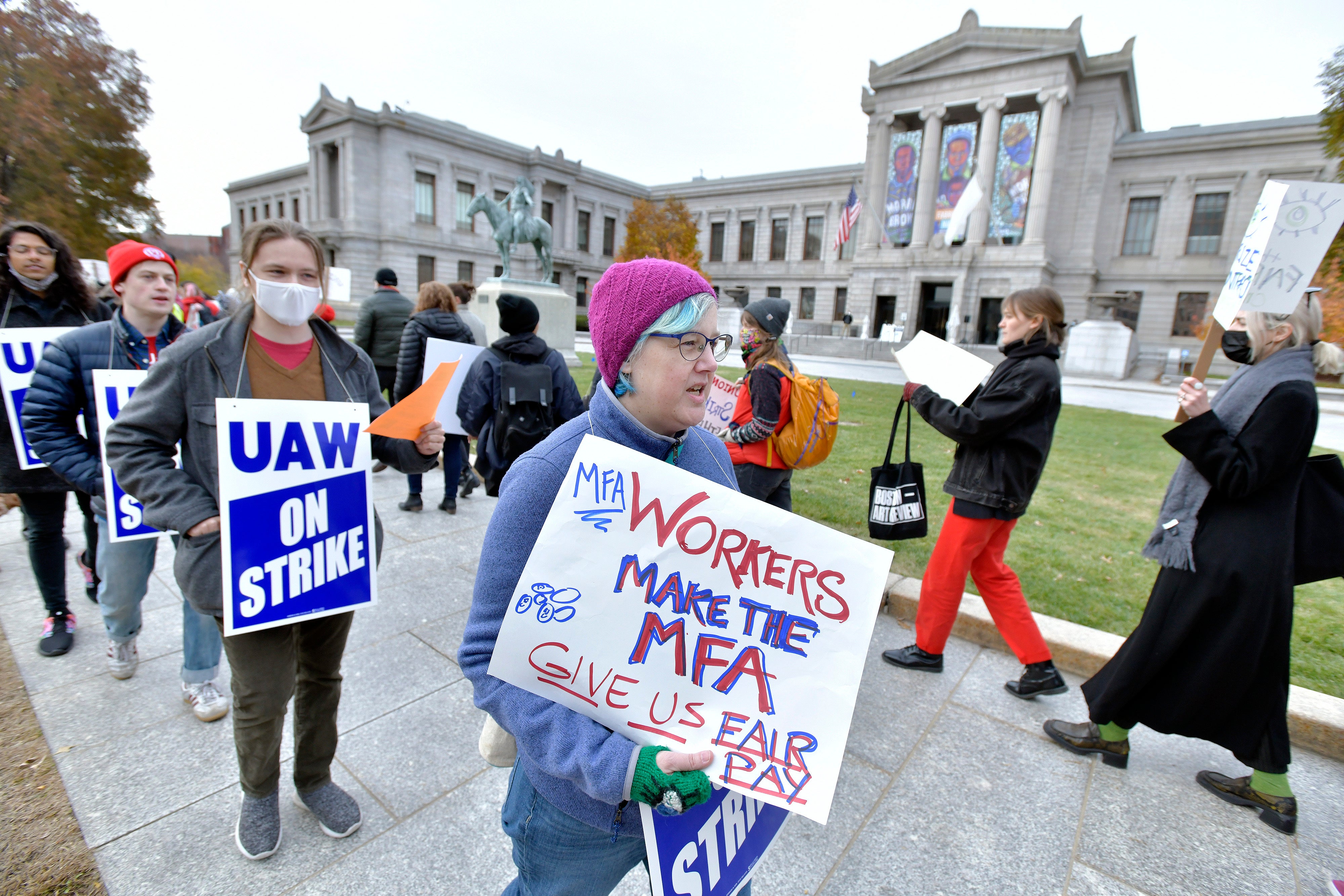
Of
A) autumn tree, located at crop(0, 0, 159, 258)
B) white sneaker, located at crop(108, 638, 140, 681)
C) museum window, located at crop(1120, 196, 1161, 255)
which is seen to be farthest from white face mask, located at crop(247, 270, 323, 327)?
museum window, located at crop(1120, 196, 1161, 255)

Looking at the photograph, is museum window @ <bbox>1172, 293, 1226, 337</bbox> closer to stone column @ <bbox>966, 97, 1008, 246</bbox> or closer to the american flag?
stone column @ <bbox>966, 97, 1008, 246</bbox>

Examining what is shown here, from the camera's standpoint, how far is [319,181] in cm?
4438

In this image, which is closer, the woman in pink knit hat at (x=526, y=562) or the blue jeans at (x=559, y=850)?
the woman in pink knit hat at (x=526, y=562)

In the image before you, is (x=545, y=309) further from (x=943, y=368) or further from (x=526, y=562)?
(x=526, y=562)

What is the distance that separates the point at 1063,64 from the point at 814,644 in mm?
43382

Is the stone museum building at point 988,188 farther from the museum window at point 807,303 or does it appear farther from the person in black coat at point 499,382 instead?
the person in black coat at point 499,382

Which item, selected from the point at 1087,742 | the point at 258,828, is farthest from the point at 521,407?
the point at 1087,742

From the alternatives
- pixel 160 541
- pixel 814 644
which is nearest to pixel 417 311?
pixel 160 541

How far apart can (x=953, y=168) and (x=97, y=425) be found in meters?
41.8

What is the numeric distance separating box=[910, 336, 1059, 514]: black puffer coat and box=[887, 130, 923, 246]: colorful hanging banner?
3911cm

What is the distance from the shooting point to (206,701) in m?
2.77

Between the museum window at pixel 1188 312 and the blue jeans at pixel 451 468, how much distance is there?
141ft

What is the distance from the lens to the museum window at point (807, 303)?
49.6 meters

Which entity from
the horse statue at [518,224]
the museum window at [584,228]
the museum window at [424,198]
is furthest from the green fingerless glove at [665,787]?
the museum window at [584,228]
